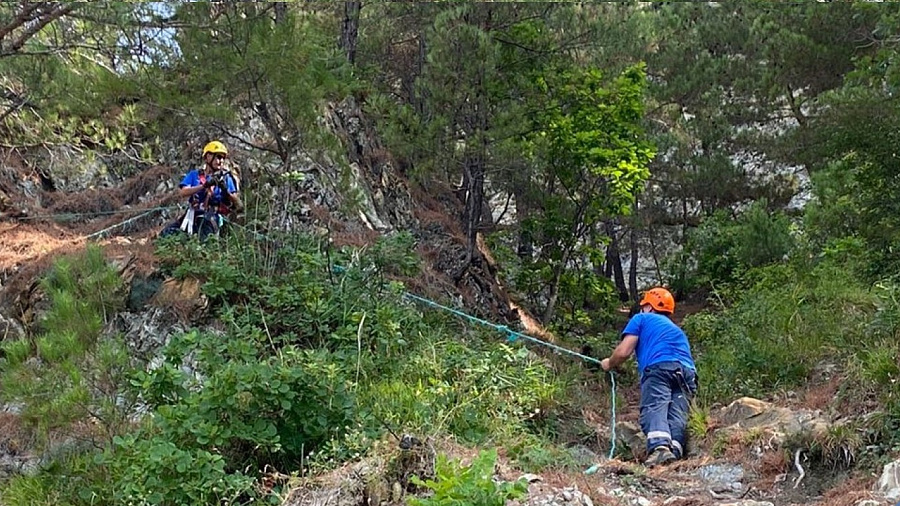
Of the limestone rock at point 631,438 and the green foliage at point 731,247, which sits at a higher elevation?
the green foliage at point 731,247

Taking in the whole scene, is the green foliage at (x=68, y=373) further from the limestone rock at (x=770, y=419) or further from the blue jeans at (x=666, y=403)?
the limestone rock at (x=770, y=419)

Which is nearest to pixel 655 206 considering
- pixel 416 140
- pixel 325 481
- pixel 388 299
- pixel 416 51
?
pixel 416 51

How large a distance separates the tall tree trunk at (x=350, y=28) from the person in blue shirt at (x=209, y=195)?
173 inches

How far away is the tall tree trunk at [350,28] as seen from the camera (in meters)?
10.9

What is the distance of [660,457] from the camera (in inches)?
205

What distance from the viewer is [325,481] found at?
382 cm

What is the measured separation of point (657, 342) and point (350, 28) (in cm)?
707

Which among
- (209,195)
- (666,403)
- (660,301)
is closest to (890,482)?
(666,403)

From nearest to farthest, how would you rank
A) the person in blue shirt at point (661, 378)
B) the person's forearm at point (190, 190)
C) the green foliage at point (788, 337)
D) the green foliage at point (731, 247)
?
1. the person in blue shirt at point (661, 378)
2. the green foliage at point (788, 337)
3. the person's forearm at point (190, 190)
4. the green foliage at point (731, 247)

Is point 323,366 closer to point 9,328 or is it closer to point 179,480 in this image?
point 179,480

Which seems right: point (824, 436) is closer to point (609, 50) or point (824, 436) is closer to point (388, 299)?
point (388, 299)

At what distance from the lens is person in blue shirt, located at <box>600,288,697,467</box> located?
5379 millimetres

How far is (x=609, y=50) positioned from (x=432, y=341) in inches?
204

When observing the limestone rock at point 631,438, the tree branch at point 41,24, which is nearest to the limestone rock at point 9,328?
the tree branch at point 41,24
